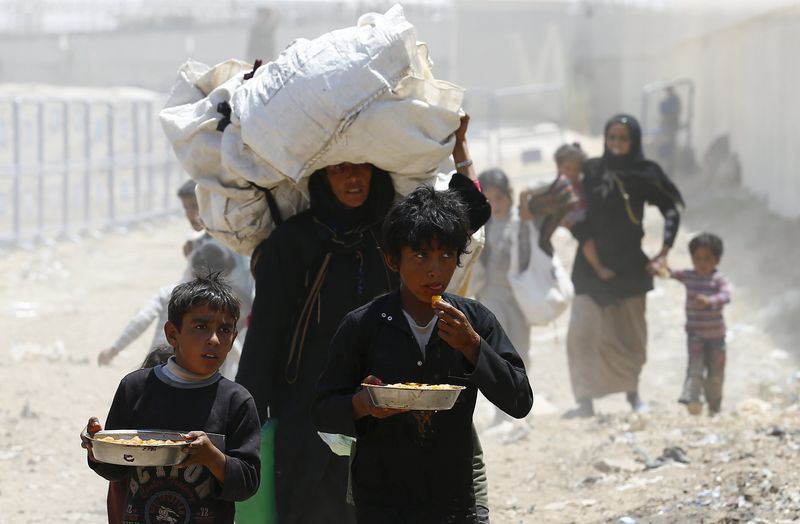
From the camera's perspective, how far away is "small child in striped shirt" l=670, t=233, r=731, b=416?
907 cm

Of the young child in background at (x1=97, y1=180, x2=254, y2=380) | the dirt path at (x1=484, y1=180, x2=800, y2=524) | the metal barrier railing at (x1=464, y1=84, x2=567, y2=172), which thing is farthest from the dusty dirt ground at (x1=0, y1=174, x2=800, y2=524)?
the metal barrier railing at (x1=464, y1=84, x2=567, y2=172)

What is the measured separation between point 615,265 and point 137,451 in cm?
649

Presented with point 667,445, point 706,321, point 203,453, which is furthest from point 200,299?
A: point 706,321

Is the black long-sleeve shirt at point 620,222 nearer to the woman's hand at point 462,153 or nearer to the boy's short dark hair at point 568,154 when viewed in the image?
the boy's short dark hair at point 568,154

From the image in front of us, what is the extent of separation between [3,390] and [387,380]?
6.97m

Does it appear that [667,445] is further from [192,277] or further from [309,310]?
[309,310]

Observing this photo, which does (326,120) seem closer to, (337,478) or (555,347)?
(337,478)

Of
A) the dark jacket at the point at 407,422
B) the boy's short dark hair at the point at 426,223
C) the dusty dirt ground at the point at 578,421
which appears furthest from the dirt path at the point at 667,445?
the boy's short dark hair at the point at 426,223

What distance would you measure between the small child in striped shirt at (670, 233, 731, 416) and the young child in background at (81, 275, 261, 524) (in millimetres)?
5903

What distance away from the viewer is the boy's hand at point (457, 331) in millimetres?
3357

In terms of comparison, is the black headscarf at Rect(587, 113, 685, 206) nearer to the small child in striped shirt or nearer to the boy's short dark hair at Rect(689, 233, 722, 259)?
the boy's short dark hair at Rect(689, 233, 722, 259)

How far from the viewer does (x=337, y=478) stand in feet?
15.2

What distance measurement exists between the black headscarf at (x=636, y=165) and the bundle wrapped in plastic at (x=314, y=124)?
4.32m

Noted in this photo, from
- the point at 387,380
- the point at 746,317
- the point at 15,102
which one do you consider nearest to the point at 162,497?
the point at 387,380
